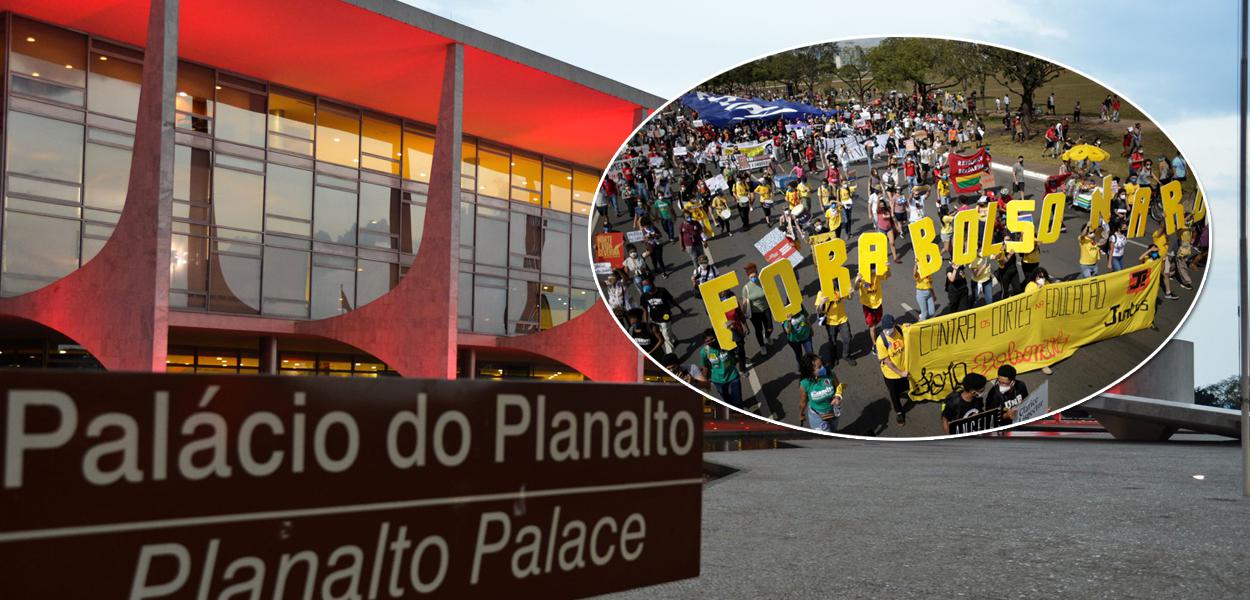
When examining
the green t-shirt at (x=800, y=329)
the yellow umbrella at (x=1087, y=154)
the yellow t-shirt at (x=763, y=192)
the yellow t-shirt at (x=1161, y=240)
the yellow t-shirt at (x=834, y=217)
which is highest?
the yellow umbrella at (x=1087, y=154)

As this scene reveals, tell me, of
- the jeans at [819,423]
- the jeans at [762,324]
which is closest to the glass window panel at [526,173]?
the jeans at [762,324]

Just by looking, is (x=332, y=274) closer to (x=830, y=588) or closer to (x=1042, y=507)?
(x=1042, y=507)

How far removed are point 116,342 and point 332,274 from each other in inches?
343

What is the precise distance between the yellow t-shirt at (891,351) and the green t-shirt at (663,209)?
462cm

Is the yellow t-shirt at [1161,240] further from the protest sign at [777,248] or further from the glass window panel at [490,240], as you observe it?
the glass window panel at [490,240]

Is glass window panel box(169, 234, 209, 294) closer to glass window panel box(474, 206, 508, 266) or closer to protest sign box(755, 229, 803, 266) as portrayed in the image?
glass window panel box(474, 206, 508, 266)

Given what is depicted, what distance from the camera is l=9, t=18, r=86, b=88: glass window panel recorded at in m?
25.2

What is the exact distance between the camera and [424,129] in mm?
35031

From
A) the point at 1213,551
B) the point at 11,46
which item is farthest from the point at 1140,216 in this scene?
the point at 11,46

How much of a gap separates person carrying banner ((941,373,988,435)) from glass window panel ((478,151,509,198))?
1946cm

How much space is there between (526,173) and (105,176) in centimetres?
1461

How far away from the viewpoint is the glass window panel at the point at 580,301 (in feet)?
128

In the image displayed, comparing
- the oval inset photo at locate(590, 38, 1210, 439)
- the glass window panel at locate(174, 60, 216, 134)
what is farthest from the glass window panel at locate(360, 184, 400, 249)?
the oval inset photo at locate(590, 38, 1210, 439)

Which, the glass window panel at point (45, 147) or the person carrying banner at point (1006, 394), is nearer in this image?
the person carrying banner at point (1006, 394)
